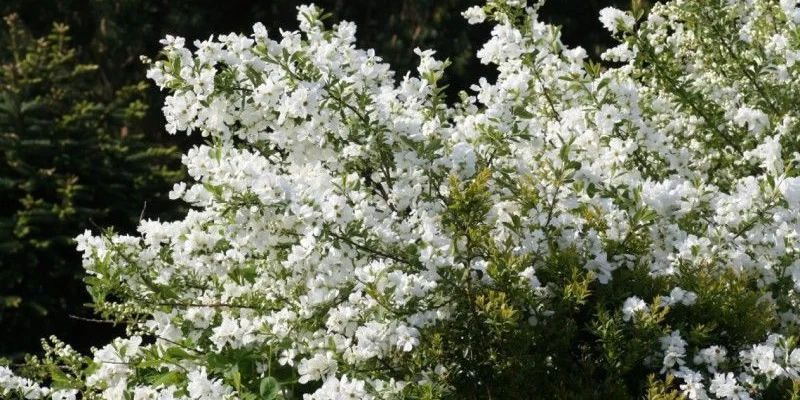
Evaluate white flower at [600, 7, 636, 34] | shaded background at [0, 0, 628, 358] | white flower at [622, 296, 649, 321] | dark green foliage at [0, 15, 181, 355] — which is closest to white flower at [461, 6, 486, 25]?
white flower at [600, 7, 636, 34]

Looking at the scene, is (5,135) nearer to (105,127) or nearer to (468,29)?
(105,127)

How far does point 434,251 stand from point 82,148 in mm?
5023

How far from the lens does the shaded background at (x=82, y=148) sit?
24.1 ft

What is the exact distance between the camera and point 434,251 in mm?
3248

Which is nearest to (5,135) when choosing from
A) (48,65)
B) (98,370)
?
(48,65)

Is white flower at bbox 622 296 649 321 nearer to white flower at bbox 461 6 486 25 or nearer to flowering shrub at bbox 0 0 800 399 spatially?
flowering shrub at bbox 0 0 800 399

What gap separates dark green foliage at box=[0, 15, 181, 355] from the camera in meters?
7.32

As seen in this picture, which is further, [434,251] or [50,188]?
[50,188]

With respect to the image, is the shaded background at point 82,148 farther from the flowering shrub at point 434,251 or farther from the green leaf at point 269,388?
the green leaf at point 269,388

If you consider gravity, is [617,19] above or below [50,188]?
below

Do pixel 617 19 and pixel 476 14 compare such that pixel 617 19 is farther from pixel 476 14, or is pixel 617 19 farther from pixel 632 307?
pixel 632 307

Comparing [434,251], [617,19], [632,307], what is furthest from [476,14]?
[632,307]

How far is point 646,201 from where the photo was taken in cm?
350

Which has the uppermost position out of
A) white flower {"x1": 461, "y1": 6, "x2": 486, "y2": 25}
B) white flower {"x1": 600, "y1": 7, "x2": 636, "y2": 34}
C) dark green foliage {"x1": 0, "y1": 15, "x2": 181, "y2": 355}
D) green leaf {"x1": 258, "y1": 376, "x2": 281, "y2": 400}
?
dark green foliage {"x1": 0, "y1": 15, "x2": 181, "y2": 355}
